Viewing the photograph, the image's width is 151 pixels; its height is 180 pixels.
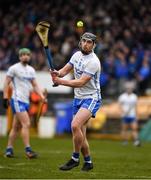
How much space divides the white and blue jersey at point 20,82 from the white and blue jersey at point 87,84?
3233 millimetres

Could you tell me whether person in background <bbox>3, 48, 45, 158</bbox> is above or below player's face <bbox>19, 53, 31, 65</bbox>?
below

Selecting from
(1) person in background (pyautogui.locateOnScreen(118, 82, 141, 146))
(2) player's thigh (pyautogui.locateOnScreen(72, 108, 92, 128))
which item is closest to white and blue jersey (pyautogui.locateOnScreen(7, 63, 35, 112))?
(2) player's thigh (pyautogui.locateOnScreen(72, 108, 92, 128))

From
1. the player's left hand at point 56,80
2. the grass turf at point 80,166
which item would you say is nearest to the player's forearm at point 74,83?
the player's left hand at point 56,80

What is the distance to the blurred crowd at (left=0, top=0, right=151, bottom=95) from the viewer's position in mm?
27188

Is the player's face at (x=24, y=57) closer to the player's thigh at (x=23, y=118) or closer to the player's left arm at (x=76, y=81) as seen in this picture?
the player's thigh at (x=23, y=118)

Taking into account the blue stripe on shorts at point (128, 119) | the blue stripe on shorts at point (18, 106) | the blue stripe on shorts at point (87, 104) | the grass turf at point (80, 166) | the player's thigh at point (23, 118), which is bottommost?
the blue stripe on shorts at point (128, 119)

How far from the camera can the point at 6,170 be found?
505 inches

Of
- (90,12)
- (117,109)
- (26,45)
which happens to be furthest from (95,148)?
(90,12)

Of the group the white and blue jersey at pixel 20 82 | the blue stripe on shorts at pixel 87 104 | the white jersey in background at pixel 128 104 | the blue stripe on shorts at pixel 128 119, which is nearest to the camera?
the blue stripe on shorts at pixel 87 104

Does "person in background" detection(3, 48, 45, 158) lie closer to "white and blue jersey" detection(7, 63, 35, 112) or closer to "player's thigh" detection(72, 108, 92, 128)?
"white and blue jersey" detection(7, 63, 35, 112)

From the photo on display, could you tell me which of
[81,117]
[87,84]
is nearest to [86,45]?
[87,84]

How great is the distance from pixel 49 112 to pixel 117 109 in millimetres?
2700

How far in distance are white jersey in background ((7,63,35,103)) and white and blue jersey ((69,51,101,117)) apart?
3.24m

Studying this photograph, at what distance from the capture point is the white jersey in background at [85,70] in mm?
12711
